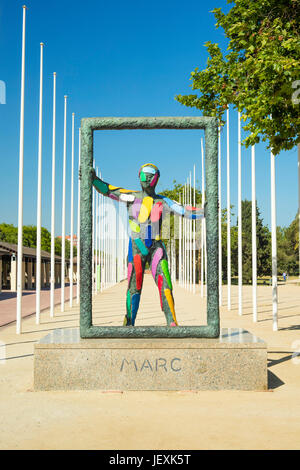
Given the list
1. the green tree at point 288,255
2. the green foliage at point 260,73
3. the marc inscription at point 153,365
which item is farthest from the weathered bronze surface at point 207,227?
the green tree at point 288,255

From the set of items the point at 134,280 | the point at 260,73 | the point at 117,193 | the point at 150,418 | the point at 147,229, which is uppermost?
the point at 260,73

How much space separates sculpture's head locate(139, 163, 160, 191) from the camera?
8.14 m

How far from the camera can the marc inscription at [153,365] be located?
691 centimetres

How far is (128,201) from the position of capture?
8094 millimetres

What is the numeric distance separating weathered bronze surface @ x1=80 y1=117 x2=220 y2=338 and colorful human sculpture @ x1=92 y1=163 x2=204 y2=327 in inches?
16.4

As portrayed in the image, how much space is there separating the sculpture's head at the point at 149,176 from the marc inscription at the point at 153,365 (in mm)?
2828

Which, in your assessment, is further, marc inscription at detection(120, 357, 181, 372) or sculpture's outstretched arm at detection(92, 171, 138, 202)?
sculpture's outstretched arm at detection(92, 171, 138, 202)

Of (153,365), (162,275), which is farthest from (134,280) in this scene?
(153,365)

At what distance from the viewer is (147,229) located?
805cm

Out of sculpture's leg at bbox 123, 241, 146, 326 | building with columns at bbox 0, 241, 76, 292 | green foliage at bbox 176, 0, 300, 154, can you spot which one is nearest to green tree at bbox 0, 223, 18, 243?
building with columns at bbox 0, 241, 76, 292

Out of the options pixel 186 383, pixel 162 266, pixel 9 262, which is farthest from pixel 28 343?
pixel 9 262

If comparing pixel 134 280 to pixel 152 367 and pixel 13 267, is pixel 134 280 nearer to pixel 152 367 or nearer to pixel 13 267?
pixel 152 367

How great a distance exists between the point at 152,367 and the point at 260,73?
18.8 ft

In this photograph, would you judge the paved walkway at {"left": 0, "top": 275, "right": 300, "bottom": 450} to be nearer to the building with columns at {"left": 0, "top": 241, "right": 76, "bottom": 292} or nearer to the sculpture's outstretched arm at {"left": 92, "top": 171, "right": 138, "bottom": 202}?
the sculpture's outstretched arm at {"left": 92, "top": 171, "right": 138, "bottom": 202}
